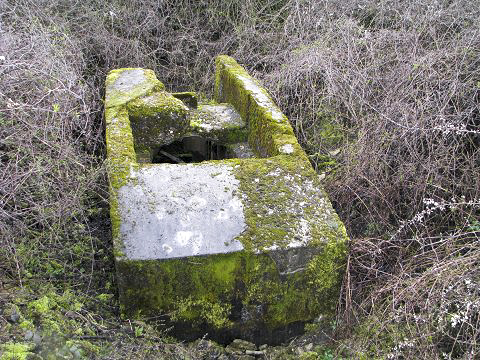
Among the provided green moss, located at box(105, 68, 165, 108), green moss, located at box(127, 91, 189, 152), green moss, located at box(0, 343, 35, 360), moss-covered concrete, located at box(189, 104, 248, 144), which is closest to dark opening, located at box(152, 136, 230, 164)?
moss-covered concrete, located at box(189, 104, 248, 144)

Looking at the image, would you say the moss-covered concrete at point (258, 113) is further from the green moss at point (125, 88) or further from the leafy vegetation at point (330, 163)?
the green moss at point (125, 88)

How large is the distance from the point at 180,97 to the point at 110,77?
26.5 inches

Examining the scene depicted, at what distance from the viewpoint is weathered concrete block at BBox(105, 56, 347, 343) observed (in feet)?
7.84

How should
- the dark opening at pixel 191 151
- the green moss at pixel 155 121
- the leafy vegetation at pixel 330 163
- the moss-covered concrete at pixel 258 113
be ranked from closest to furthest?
the leafy vegetation at pixel 330 163 → the moss-covered concrete at pixel 258 113 → the green moss at pixel 155 121 → the dark opening at pixel 191 151

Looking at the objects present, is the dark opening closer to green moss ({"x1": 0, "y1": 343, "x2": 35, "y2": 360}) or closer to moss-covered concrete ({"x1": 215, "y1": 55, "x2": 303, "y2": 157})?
moss-covered concrete ({"x1": 215, "y1": 55, "x2": 303, "y2": 157})

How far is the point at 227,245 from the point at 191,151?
6.80 ft

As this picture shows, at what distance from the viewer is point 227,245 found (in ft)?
7.91

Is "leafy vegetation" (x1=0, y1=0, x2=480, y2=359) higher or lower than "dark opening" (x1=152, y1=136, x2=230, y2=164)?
higher

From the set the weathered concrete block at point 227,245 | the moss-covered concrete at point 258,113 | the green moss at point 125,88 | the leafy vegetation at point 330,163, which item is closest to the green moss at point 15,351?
the leafy vegetation at point 330,163

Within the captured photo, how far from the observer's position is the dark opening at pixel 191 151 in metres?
4.08

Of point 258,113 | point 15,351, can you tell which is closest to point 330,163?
point 258,113

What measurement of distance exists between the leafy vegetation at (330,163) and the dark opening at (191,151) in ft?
2.03

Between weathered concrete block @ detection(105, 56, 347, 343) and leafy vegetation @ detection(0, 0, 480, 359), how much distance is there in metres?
0.19

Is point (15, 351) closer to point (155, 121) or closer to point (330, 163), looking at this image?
point (155, 121)
